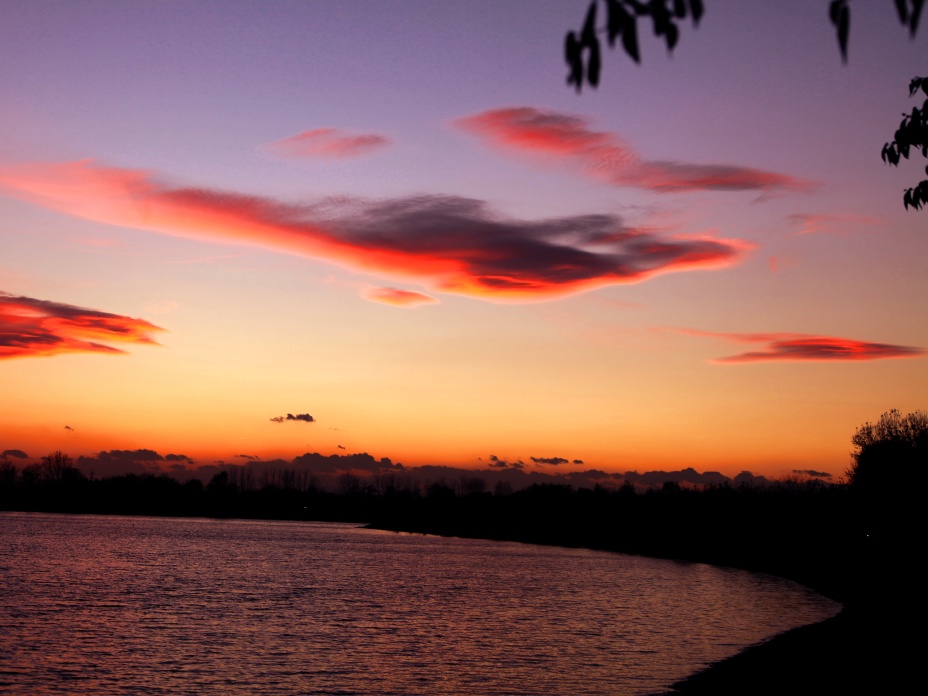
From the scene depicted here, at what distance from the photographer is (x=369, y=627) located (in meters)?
64.1

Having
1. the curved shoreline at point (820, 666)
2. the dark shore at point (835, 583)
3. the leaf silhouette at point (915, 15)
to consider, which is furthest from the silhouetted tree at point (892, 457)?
the leaf silhouette at point (915, 15)

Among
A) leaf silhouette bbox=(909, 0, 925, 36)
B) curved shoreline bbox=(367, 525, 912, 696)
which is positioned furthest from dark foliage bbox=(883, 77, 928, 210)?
curved shoreline bbox=(367, 525, 912, 696)

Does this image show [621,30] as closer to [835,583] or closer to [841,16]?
[841,16]

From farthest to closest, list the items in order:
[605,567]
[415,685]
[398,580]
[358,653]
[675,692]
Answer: [605,567]
[398,580]
[358,653]
[415,685]
[675,692]

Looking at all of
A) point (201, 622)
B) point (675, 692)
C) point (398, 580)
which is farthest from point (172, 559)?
point (675, 692)

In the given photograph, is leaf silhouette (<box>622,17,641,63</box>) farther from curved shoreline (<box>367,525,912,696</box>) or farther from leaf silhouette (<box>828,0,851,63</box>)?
curved shoreline (<box>367,525,912,696</box>)

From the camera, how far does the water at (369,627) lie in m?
43.5

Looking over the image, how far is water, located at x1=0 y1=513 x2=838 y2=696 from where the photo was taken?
43.5 m

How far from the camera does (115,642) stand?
54.8 meters

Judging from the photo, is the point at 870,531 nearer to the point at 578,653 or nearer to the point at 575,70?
the point at 578,653

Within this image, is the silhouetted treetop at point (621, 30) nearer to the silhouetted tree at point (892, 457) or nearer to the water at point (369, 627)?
the water at point (369, 627)

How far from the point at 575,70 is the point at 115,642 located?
56.6 m

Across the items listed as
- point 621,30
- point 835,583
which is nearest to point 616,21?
point 621,30

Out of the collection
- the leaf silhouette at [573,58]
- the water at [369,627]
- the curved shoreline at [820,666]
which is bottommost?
the water at [369,627]
